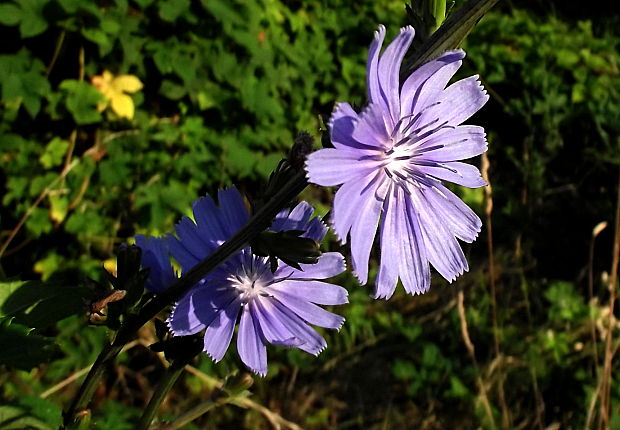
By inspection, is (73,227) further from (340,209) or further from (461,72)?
(461,72)

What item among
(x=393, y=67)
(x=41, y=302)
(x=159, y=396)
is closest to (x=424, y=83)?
(x=393, y=67)

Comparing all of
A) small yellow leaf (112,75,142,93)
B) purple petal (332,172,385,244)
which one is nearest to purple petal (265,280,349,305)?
purple petal (332,172,385,244)

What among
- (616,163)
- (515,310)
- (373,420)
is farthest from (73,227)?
(616,163)

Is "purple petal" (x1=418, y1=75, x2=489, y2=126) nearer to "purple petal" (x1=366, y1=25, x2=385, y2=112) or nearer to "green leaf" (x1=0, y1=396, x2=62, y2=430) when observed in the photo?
"purple petal" (x1=366, y1=25, x2=385, y2=112)

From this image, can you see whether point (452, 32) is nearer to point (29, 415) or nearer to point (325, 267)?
point (325, 267)

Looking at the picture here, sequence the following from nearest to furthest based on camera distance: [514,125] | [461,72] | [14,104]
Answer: [14,104]
[461,72]
[514,125]
